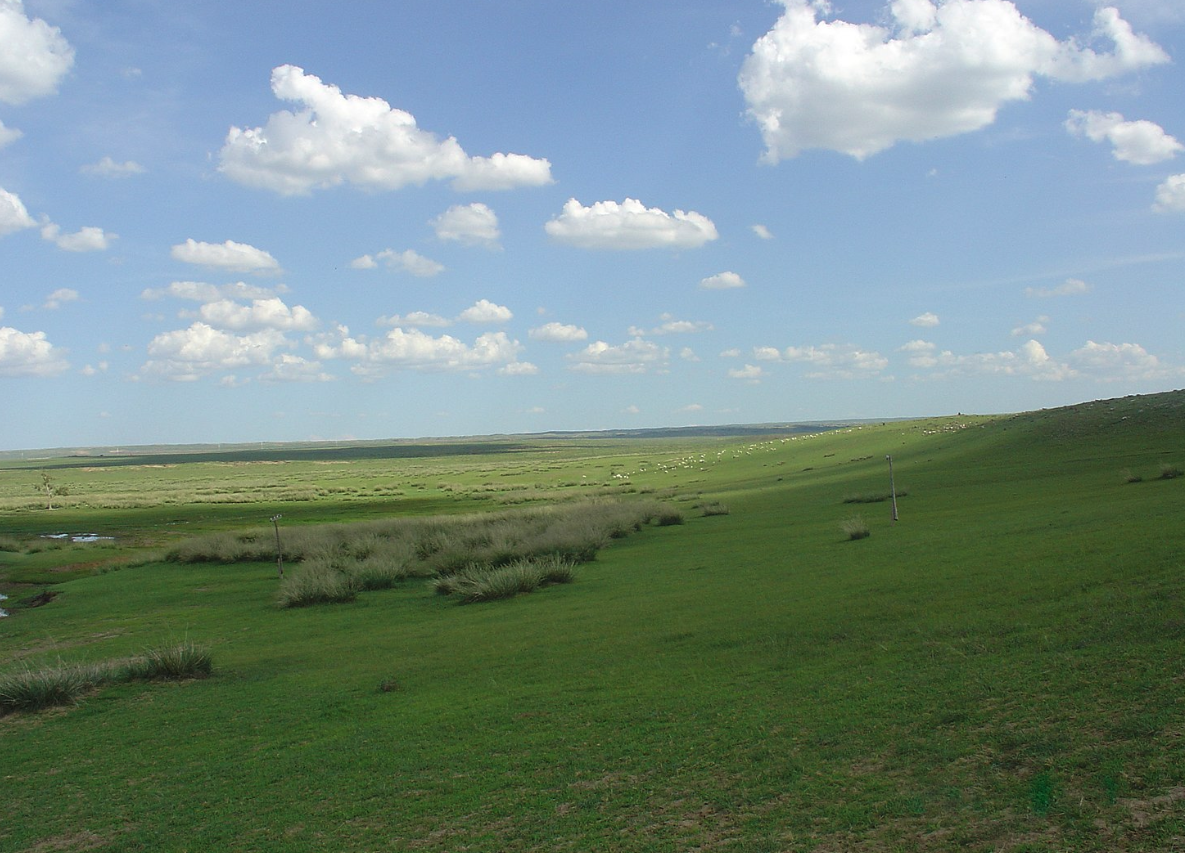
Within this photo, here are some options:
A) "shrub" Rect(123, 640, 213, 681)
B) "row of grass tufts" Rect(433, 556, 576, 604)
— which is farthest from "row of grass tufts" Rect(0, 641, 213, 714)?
"row of grass tufts" Rect(433, 556, 576, 604)

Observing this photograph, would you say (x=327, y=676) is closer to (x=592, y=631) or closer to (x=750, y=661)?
(x=592, y=631)

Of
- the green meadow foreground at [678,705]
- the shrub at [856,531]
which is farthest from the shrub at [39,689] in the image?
the shrub at [856,531]

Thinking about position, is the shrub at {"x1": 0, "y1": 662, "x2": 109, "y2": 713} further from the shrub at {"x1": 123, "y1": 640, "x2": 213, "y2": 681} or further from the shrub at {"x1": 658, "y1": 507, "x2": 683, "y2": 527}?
the shrub at {"x1": 658, "y1": 507, "x2": 683, "y2": 527}

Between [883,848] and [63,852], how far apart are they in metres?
6.58

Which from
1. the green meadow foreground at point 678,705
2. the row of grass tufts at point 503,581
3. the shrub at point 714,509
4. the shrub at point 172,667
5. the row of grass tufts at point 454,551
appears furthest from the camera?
the shrub at point 714,509

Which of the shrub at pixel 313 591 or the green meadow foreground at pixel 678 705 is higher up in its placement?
the green meadow foreground at pixel 678 705

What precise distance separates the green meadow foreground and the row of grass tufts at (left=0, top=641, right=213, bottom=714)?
9cm

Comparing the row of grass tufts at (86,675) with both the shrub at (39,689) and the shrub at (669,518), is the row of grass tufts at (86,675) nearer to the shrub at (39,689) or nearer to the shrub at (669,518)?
the shrub at (39,689)

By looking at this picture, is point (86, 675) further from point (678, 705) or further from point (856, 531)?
point (856, 531)

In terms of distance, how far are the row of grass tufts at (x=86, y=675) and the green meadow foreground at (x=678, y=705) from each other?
3.7 inches

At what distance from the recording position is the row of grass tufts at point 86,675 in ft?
38.6

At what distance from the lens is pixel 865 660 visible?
Answer: 8930 mm

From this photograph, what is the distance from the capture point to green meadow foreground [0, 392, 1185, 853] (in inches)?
227

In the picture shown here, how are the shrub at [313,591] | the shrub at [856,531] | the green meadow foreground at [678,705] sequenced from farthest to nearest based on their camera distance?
the shrub at [313,591] < the shrub at [856,531] < the green meadow foreground at [678,705]
